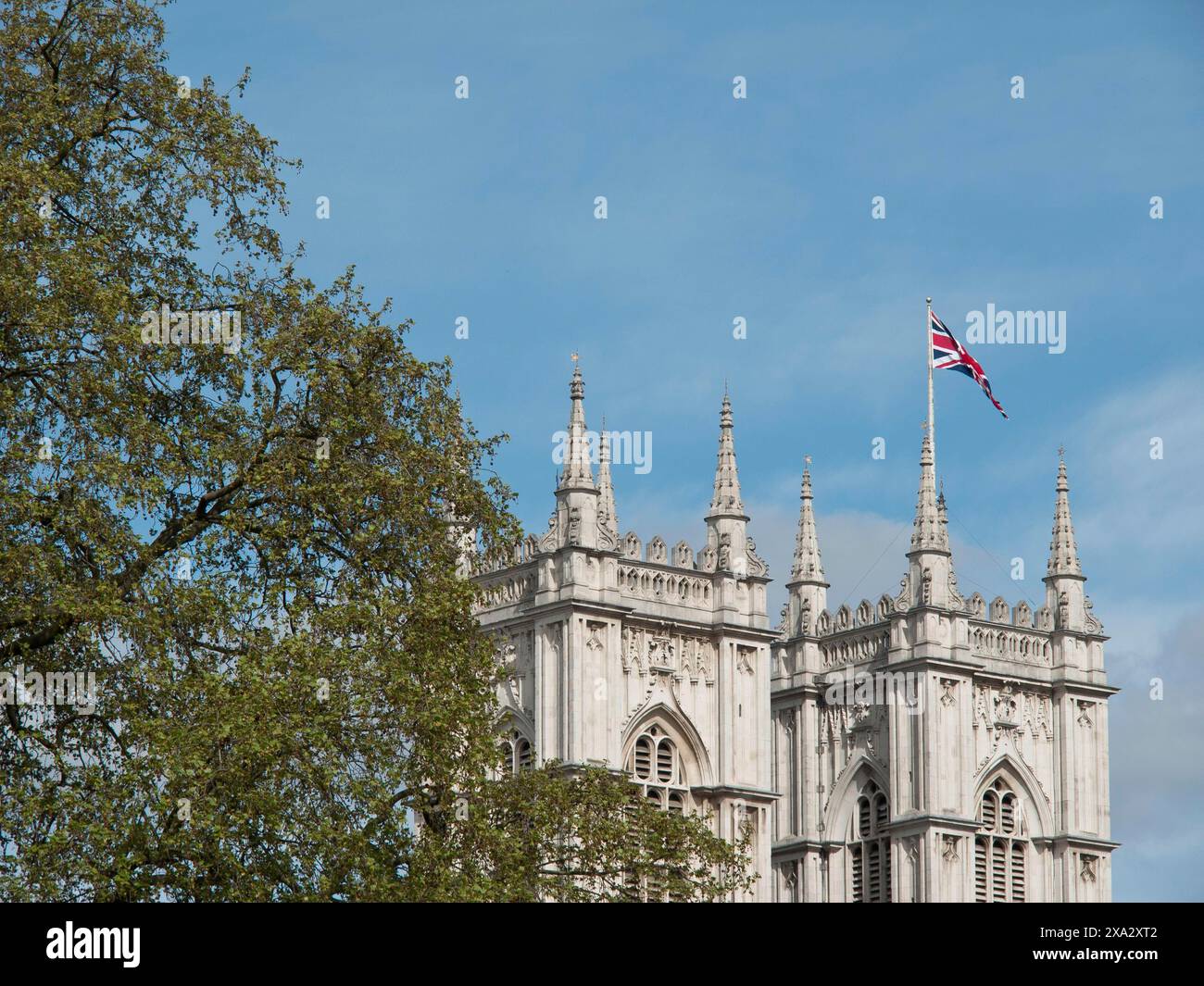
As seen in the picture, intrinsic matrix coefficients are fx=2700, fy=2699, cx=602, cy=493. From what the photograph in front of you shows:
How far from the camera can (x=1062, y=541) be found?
72812mm

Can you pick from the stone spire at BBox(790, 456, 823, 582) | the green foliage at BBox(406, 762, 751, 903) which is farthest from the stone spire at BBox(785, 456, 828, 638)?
the green foliage at BBox(406, 762, 751, 903)

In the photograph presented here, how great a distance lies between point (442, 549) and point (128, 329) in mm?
5121

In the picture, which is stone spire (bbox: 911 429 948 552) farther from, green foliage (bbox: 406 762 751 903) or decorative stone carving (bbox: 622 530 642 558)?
green foliage (bbox: 406 762 751 903)

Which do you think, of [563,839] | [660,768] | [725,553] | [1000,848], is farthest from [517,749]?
[563,839]

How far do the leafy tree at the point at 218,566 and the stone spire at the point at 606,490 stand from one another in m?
24.2

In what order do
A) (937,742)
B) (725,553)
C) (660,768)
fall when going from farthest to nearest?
(937,742) < (725,553) < (660,768)

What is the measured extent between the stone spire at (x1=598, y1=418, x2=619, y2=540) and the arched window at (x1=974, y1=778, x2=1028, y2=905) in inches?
535

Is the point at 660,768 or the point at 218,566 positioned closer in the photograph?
the point at 218,566

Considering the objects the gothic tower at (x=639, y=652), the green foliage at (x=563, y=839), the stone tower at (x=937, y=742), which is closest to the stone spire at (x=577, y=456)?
the gothic tower at (x=639, y=652)

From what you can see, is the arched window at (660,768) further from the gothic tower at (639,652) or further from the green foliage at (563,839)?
the green foliage at (563,839)

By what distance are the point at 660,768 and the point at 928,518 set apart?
1253 centimetres

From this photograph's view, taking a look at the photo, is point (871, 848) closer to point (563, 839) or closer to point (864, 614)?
point (864, 614)

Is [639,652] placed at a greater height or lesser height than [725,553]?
lesser

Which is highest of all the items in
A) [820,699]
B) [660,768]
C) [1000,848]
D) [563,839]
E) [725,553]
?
[725,553]
